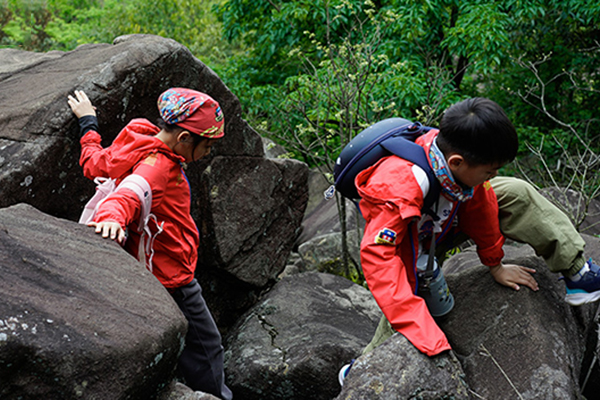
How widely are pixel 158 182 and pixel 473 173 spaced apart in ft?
5.88

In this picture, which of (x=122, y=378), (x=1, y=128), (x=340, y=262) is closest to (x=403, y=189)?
(x=122, y=378)

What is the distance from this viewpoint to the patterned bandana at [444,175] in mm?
2824

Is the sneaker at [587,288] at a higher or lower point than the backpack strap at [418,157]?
lower

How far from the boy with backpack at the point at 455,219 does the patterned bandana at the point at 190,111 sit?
3.59 ft

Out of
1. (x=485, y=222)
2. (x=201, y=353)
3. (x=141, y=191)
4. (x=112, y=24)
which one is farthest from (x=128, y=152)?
(x=112, y=24)

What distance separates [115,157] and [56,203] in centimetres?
77

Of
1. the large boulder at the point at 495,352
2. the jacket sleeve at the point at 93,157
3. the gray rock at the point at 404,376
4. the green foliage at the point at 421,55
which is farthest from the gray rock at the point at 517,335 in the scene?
the green foliage at the point at 421,55

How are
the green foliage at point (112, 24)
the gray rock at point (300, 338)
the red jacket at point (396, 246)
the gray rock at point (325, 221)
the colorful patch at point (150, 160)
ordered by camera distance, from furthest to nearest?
1. the green foliage at point (112, 24)
2. the gray rock at point (325, 221)
3. the gray rock at point (300, 338)
4. the colorful patch at point (150, 160)
5. the red jacket at point (396, 246)

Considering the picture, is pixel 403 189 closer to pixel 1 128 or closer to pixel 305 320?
pixel 305 320

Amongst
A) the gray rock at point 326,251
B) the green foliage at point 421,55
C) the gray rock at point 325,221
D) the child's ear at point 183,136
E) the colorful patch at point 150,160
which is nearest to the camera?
the colorful patch at point 150,160

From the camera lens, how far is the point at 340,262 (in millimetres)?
7320

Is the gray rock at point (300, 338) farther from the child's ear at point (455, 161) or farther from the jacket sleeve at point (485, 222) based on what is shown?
the child's ear at point (455, 161)

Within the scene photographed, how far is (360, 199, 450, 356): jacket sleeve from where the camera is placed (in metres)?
2.56

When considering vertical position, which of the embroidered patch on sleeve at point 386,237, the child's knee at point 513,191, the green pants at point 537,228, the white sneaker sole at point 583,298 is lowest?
the white sneaker sole at point 583,298
